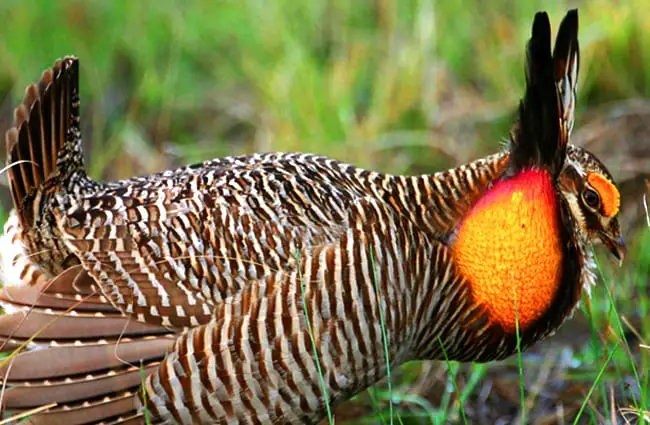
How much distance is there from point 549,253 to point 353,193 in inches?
25.9

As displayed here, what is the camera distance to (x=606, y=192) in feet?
11.9

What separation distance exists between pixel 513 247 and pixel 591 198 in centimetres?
30

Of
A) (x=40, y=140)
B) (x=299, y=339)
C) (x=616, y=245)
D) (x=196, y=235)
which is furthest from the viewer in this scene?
(x=616, y=245)

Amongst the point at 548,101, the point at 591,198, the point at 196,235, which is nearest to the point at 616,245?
the point at 591,198

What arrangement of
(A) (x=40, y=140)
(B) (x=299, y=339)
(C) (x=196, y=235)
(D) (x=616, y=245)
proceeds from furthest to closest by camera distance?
(D) (x=616, y=245) → (A) (x=40, y=140) → (C) (x=196, y=235) → (B) (x=299, y=339)

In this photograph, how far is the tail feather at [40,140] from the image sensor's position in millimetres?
3564

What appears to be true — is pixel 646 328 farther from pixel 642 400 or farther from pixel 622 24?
pixel 622 24

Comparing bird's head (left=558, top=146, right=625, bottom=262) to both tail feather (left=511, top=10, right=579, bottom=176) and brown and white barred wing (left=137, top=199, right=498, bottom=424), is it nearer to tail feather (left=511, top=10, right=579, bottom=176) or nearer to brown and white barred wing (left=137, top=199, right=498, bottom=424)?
tail feather (left=511, top=10, right=579, bottom=176)

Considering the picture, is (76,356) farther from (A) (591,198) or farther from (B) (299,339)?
(A) (591,198)

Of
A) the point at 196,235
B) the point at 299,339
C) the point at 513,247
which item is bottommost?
→ the point at 299,339

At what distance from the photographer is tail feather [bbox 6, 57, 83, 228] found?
3.56 meters

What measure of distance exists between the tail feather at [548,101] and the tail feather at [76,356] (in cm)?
129

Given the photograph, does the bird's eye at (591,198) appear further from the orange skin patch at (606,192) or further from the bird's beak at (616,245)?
the bird's beak at (616,245)

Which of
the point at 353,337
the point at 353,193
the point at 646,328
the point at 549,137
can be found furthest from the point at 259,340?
the point at 646,328
